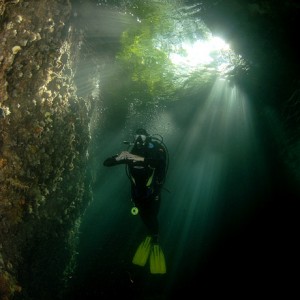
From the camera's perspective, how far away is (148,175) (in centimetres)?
524

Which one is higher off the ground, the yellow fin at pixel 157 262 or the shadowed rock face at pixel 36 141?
the shadowed rock face at pixel 36 141

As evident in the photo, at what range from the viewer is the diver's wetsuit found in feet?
17.0

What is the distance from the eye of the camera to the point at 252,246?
1016 cm

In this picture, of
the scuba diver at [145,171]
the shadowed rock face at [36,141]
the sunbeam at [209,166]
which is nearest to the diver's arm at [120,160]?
the scuba diver at [145,171]

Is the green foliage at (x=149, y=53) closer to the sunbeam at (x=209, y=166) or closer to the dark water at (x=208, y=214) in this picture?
the dark water at (x=208, y=214)

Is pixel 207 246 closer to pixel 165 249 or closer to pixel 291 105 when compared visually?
pixel 165 249

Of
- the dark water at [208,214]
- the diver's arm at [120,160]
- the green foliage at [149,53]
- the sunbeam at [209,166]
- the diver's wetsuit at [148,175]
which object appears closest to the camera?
Result: the diver's arm at [120,160]

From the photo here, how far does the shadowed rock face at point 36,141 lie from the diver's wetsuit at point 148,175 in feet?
4.37

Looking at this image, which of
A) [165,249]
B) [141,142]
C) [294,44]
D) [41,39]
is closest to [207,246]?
[165,249]

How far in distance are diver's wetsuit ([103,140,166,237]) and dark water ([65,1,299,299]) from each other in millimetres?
2905

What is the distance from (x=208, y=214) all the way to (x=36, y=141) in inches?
405

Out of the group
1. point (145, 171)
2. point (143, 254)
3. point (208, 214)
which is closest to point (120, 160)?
point (145, 171)

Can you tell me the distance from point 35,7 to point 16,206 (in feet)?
10.00

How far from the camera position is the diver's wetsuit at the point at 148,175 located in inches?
204
